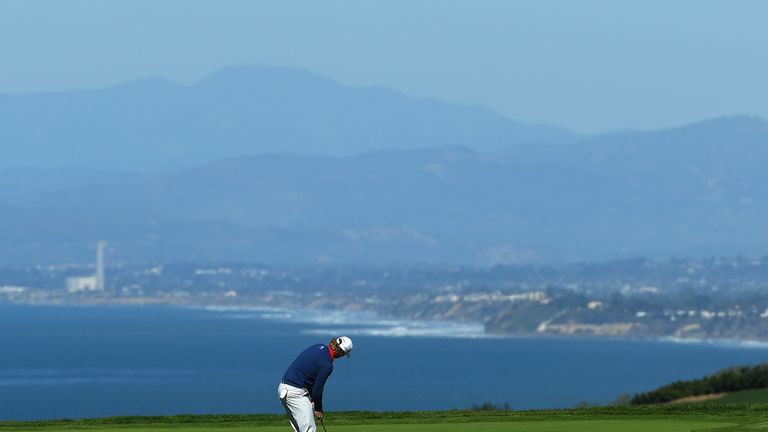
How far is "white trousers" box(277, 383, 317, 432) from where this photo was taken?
26500mm

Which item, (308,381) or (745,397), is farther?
(745,397)

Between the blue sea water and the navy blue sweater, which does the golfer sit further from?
the blue sea water

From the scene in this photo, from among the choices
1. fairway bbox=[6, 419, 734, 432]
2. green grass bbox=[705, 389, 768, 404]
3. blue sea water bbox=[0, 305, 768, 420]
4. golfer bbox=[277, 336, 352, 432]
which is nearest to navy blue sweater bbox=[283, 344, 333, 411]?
golfer bbox=[277, 336, 352, 432]

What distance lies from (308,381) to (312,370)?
21cm

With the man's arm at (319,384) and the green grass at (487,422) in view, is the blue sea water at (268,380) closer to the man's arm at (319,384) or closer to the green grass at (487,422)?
the green grass at (487,422)

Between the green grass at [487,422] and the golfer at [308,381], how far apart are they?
14.6 ft

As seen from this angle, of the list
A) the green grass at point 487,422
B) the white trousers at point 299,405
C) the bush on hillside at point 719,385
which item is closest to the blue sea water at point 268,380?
the bush on hillside at point 719,385

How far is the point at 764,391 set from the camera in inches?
2130

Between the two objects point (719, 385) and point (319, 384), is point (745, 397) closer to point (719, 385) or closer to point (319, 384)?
point (719, 385)

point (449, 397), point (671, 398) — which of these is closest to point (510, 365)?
point (449, 397)

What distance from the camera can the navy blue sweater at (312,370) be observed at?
2627 cm

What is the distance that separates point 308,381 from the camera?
26453 mm

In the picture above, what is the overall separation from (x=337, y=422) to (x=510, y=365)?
151m

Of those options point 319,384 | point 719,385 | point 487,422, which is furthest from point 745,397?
point 319,384
